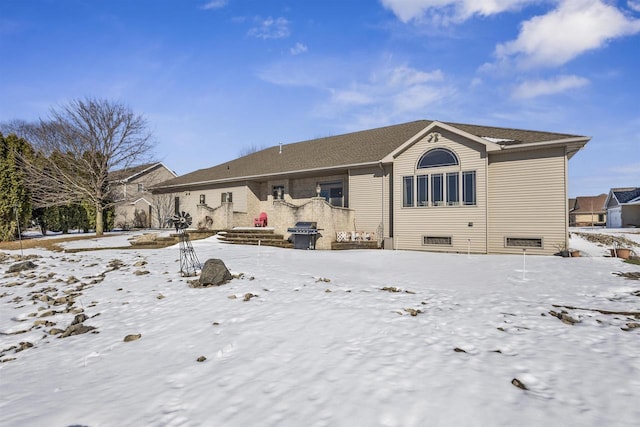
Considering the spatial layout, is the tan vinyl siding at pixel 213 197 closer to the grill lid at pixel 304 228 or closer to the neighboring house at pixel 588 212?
the grill lid at pixel 304 228

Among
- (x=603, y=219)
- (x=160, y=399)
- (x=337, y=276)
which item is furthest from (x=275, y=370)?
(x=603, y=219)

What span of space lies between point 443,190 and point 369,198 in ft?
12.7

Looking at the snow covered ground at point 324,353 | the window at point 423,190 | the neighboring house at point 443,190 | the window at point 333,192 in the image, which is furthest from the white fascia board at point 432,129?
the snow covered ground at point 324,353

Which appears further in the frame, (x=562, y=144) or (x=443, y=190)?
(x=443, y=190)

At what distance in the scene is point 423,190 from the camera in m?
15.3

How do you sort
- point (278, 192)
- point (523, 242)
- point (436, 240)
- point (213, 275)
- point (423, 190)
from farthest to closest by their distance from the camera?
point (278, 192), point (423, 190), point (436, 240), point (523, 242), point (213, 275)

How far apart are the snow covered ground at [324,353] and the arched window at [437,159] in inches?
287

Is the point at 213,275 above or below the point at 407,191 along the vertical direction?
below

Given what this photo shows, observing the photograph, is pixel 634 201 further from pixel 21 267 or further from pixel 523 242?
pixel 21 267

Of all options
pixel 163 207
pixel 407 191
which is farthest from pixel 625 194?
pixel 163 207

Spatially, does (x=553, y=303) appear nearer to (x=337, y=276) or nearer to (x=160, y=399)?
(x=337, y=276)

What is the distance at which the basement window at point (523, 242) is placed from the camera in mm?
13406

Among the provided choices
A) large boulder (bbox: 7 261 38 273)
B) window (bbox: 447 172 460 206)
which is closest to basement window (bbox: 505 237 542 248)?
window (bbox: 447 172 460 206)

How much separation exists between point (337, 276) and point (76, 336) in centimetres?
587
